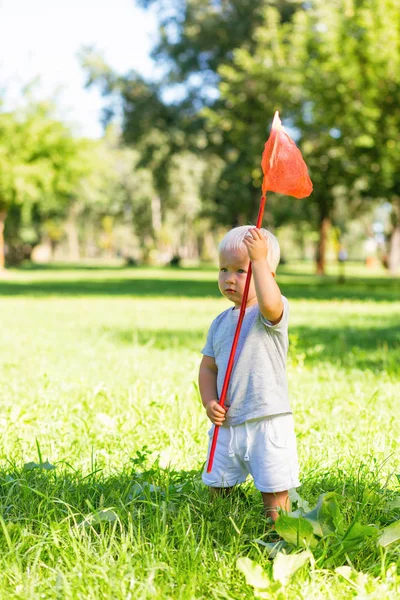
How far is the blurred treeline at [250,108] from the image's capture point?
61.9 feet

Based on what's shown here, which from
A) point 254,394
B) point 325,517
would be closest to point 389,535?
point 325,517

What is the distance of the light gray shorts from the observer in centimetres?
258

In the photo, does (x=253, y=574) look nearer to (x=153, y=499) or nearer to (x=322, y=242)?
(x=153, y=499)

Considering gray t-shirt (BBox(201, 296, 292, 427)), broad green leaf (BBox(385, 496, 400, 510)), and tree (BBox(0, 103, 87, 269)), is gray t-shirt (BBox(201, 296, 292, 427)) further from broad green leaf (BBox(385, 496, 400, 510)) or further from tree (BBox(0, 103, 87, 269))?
tree (BBox(0, 103, 87, 269))

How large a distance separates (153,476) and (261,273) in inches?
41.8

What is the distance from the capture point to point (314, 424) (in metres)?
4.12

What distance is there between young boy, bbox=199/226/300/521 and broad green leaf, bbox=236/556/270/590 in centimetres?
53

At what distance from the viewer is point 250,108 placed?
80.4 feet

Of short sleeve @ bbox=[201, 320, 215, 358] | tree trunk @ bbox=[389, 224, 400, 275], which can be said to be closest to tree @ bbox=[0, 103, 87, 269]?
tree trunk @ bbox=[389, 224, 400, 275]

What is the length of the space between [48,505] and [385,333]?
7.62 metres

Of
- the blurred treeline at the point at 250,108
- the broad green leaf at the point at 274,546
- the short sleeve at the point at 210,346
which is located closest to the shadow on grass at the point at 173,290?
the blurred treeline at the point at 250,108

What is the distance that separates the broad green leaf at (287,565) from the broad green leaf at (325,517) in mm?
260

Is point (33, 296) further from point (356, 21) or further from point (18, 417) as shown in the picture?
point (18, 417)

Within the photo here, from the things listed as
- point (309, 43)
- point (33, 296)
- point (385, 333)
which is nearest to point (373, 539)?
point (385, 333)
